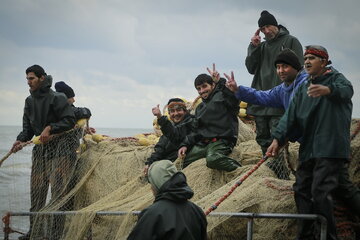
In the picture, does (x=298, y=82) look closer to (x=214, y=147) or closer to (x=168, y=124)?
(x=214, y=147)

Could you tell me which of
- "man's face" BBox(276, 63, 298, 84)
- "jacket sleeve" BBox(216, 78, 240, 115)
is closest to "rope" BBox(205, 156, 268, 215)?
"man's face" BBox(276, 63, 298, 84)

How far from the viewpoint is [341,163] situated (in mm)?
4555

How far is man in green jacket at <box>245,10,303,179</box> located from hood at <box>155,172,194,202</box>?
2.97m

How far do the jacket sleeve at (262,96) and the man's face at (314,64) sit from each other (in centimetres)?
99

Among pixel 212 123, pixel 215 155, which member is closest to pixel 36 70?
pixel 212 123

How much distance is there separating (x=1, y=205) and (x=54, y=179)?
4.91 m

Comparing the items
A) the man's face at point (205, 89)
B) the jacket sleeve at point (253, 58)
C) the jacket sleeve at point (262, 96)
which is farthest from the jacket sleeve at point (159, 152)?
the jacket sleeve at point (262, 96)

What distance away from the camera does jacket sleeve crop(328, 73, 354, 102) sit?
439 cm

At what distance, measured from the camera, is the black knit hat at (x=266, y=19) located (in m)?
6.53

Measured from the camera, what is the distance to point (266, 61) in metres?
6.76

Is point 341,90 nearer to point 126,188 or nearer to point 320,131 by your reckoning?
point 320,131

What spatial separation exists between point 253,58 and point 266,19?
1.72 ft

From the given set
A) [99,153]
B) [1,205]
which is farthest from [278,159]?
[1,205]

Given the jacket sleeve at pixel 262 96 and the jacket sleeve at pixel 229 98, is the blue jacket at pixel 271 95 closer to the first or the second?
the jacket sleeve at pixel 262 96
